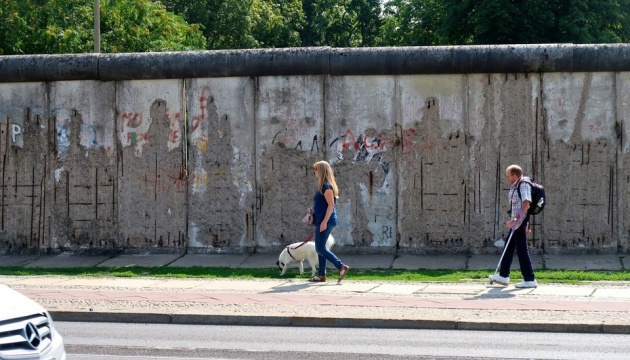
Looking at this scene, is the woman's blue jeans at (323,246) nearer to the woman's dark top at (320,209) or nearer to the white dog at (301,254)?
the woman's dark top at (320,209)

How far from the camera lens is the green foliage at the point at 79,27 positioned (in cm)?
3139

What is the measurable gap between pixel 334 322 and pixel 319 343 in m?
1.34

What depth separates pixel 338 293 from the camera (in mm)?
14594

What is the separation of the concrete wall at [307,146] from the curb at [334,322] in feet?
18.3

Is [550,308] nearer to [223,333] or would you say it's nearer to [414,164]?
[223,333]

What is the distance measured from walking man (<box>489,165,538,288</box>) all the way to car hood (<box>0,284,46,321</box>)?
840 centimetres

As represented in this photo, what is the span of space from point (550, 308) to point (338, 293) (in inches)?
114

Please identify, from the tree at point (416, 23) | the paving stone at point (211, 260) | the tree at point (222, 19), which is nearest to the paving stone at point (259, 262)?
the paving stone at point (211, 260)

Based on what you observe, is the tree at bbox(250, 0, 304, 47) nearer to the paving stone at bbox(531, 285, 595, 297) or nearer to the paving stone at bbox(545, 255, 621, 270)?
the paving stone at bbox(545, 255, 621, 270)

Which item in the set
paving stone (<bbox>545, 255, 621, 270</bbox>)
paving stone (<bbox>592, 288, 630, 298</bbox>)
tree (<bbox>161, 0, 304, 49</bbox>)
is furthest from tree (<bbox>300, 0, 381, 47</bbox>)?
paving stone (<bbox>592, 288, 630, 298</bbox>)

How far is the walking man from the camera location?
576 inches

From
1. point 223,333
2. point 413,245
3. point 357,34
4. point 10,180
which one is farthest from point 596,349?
point 357,34

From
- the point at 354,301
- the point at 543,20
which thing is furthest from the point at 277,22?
the point at 354,301

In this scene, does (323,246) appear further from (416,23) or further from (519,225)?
(416,23)
